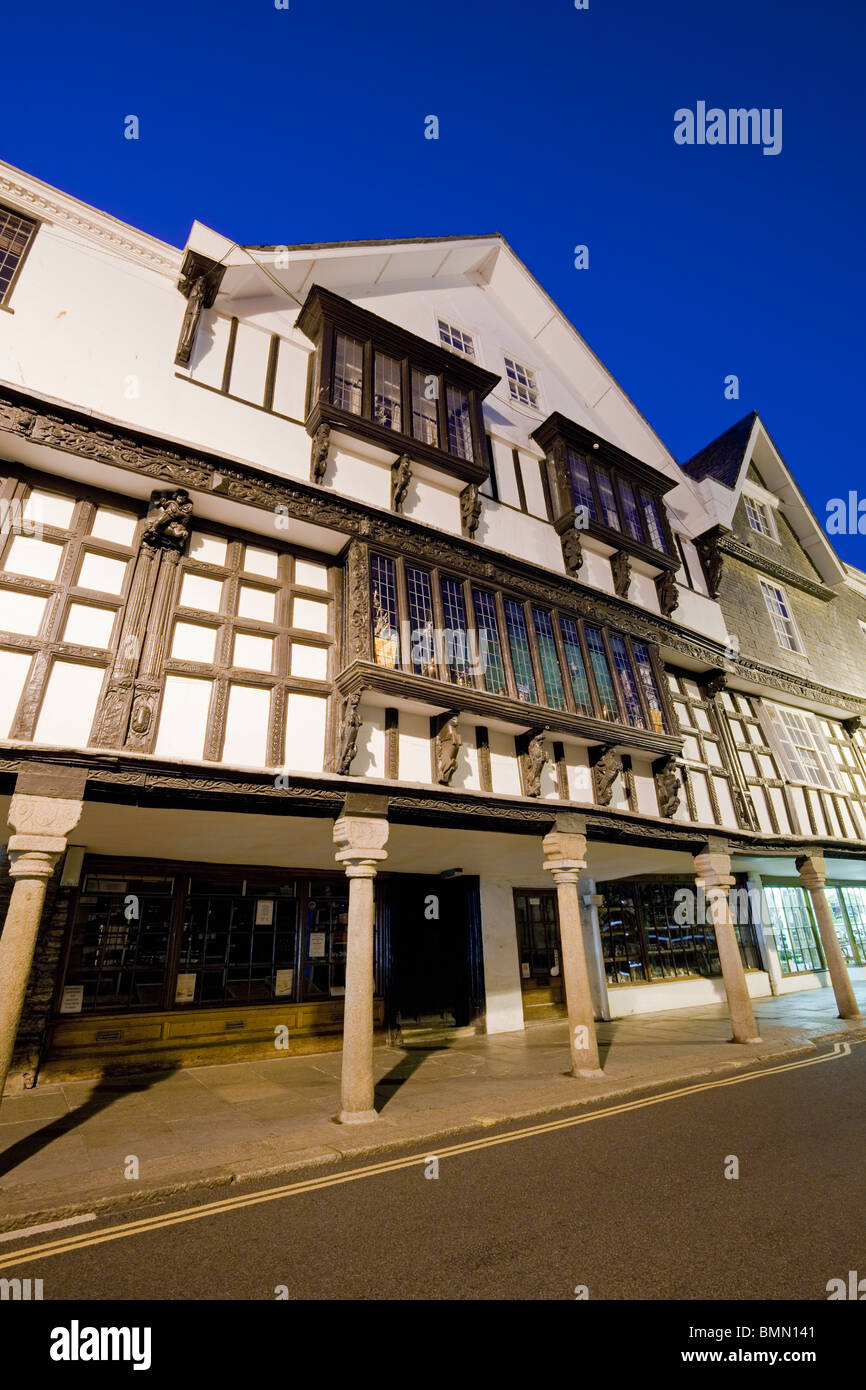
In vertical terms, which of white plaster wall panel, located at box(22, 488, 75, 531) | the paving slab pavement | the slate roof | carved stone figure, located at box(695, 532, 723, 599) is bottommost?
the paving slab pavement

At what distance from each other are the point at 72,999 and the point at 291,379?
10.5m

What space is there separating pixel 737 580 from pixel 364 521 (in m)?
12.8

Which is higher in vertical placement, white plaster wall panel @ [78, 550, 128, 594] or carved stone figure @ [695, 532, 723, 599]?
carved stone figure @ [695, 532, 723, 599]

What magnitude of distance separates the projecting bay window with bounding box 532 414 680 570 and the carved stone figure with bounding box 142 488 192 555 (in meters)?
7.55

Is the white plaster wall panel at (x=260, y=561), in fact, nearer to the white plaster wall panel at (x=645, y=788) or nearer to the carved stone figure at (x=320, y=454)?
the carved stone figure at (x=320, y=454)

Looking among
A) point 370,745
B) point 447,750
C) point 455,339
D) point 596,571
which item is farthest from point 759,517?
point 370,745

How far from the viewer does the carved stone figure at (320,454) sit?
936cm

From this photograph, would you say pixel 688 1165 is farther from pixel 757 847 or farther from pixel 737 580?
pixel 737 580

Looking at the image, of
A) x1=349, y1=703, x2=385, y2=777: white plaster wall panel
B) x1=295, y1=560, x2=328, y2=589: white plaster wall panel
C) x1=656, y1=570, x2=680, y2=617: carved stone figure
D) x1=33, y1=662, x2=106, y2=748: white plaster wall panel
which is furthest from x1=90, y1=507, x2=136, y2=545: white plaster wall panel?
x1=656, y1=570, x2=680, y2=617: carved stone figure

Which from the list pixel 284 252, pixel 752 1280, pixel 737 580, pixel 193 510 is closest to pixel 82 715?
pixel 193 510

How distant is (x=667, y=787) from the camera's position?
12023 millimetres

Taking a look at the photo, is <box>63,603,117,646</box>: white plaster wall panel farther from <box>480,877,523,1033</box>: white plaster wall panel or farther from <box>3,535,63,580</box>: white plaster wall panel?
<box>480,877,523,1033</box>: white plaster wall panel

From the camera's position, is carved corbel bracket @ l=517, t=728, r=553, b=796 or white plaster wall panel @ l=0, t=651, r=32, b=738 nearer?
white plaster wall panel @ l=0, t=651, r=32, b=738

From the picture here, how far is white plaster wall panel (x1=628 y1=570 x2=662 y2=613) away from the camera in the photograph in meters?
13.7
